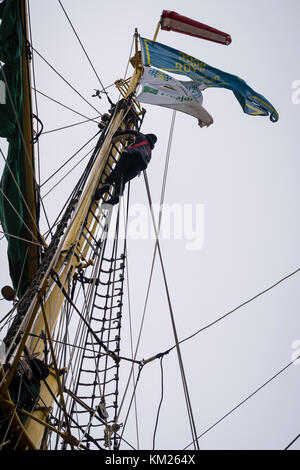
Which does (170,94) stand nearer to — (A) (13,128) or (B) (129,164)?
(B) (129,164)

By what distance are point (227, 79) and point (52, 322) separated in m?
4.81

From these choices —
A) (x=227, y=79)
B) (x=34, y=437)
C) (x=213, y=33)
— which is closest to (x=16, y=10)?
(x=227, y=79)

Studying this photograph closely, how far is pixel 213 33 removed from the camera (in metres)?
7.64

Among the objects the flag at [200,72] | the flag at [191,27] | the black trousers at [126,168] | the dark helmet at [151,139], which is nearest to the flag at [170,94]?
the flag at [200,72]

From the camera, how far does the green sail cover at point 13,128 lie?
5.30m

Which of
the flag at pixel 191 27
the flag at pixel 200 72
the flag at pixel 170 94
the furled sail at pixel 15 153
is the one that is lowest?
the furled sail at pixel 15 153

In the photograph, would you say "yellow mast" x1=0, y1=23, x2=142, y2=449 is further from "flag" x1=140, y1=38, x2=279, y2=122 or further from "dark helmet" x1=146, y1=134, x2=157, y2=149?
"flag" x1=140, y1=38, x2=279, y2=122

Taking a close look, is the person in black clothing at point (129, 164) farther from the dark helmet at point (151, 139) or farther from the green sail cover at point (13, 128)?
the green sail cover at point (13, 128)

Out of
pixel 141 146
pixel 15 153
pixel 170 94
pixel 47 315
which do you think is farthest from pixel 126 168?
pixel 47 315

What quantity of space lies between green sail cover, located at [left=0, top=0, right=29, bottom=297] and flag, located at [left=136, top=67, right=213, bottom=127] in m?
1.63

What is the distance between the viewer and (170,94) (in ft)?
18.7

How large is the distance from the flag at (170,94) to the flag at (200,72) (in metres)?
0.26
